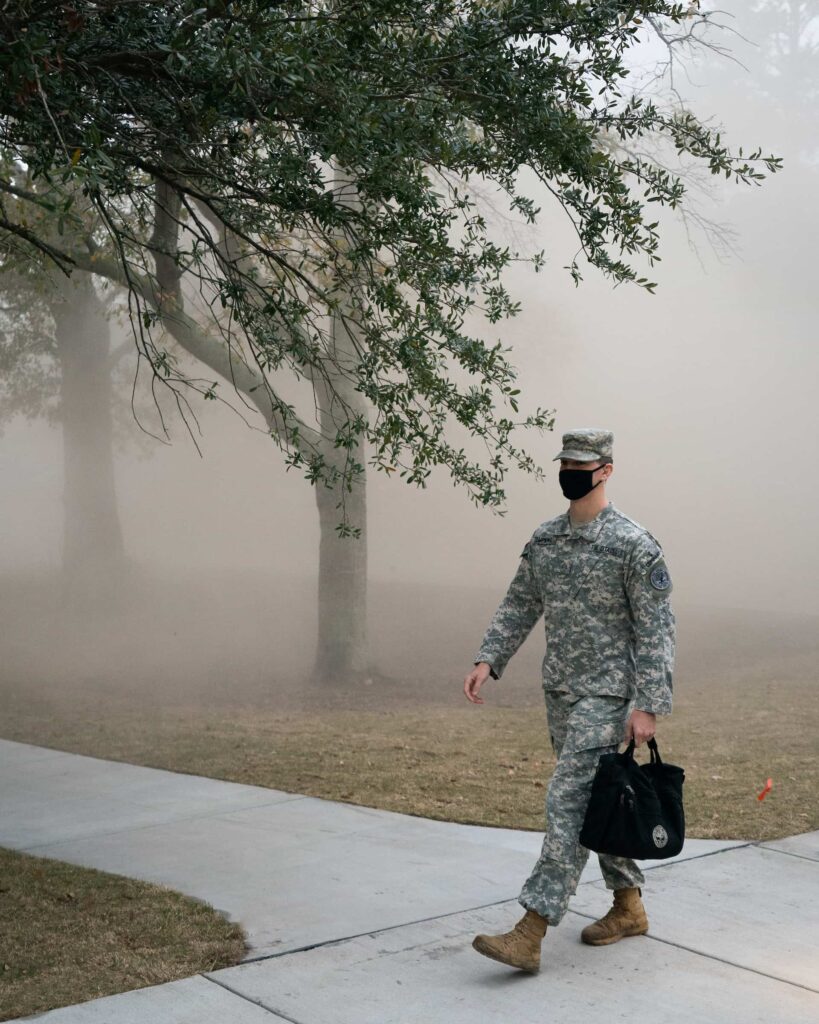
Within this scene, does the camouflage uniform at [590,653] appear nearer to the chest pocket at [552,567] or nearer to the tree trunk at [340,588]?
the chest pocket at [552,567]

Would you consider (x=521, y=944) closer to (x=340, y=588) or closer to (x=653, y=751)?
(x=653, y=751)

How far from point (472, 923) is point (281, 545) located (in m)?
36.8

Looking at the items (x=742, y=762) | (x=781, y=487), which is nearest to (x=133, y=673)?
(x=742, y=762)

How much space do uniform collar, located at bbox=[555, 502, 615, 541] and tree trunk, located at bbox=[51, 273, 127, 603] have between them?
2063 cm

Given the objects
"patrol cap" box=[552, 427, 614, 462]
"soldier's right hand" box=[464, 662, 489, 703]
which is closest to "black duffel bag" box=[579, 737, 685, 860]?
"soldier's right hand" box=[464, 662, 489, 703]

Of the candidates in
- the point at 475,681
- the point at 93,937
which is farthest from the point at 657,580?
the point at 93,937

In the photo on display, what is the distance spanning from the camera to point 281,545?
4172 cm

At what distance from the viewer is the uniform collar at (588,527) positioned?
4859 millimetres

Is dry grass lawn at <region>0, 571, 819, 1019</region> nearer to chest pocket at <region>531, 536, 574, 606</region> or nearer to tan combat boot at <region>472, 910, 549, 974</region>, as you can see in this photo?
tan combat boot at <region>472, 910, 549, 974</region>

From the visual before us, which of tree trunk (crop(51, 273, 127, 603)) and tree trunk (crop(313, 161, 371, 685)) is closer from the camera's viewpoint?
tree trunk (crop(313, 161, 371, 685))

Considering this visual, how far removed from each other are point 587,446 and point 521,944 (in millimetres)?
1880

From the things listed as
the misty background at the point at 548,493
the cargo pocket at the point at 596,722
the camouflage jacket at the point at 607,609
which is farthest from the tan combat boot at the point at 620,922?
the misty background at the point at 548,493

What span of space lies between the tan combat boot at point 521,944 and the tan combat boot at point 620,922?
405 millimetres

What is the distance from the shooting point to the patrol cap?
16.0ft
